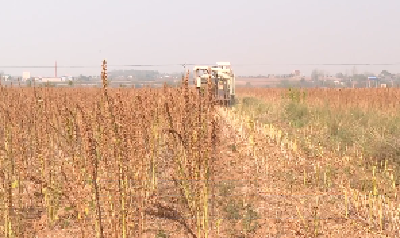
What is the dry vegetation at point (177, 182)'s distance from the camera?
261cm

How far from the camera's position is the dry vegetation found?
2.61m

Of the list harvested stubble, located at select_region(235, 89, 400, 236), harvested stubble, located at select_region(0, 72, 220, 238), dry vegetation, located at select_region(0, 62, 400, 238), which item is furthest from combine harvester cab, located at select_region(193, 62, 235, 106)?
harvested stubble, located at select_region(0, 72, 220, 238)

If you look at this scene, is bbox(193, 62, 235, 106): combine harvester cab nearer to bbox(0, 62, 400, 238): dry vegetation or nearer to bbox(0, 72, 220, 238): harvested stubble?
bbox(0, 62, 400, 238): dry vegetation

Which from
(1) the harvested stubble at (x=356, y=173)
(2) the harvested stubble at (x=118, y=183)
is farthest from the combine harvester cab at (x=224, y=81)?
(2) the harvested stubble at (x=118, y=183)

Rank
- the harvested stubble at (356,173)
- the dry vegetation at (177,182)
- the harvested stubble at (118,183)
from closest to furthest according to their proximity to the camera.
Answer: the harvested stubble at (118,183) < the dry vegetation at (177,182) < the harvested stubble at (356,173)

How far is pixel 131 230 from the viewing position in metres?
2.63

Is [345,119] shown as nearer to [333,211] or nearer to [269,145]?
[269,145]

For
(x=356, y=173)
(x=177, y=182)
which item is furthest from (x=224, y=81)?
(x=177, y=182)

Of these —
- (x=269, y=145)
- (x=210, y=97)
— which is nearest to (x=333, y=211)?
(x=210, y=97)

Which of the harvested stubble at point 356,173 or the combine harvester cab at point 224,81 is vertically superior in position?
the combine harvester cab at point 224,81

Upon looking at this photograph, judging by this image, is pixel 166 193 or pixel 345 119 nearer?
pixel 166 193

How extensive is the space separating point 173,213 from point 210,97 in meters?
1.32

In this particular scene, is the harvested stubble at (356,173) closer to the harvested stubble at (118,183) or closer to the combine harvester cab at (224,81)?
the harvested stubble at (118,183)

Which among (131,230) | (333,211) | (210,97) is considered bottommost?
(333,211)
